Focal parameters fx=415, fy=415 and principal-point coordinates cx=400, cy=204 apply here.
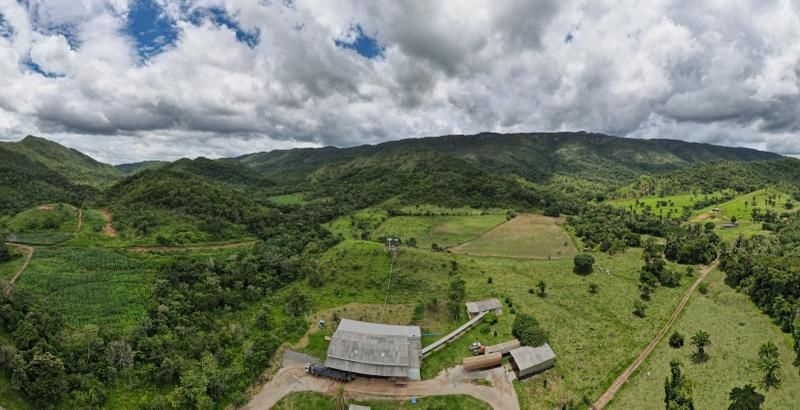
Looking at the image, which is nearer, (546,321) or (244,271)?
(546,321)

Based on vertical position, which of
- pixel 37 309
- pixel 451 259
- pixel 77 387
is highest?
pixel 451 259

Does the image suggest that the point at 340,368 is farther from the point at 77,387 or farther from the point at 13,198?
the point at 13,198

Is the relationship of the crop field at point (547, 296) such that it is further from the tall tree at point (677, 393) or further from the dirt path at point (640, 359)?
the tall tree at point (677, 393)

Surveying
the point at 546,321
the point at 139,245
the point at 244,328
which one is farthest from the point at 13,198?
the point at 546,321

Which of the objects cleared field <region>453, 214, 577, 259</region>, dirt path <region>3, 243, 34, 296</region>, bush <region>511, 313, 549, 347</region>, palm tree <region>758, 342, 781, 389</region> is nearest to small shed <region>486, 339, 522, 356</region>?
bush <region>511, 313, 549, 347</region>

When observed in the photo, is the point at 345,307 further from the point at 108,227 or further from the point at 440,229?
the point at 108,227

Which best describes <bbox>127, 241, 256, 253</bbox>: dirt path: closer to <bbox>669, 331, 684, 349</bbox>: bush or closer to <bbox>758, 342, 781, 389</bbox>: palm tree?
<bbox>669, 331, 684, 349</bbox>: bush
